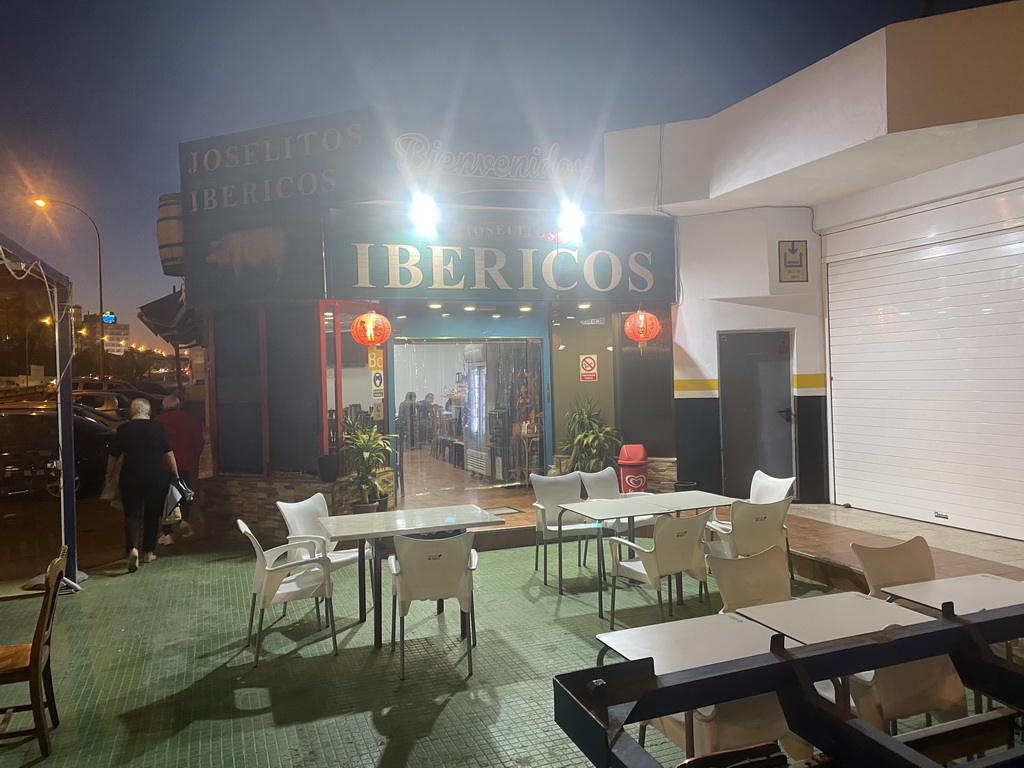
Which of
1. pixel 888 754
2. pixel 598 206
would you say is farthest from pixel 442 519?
pixel 598 206

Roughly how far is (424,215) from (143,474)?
442 centimetres

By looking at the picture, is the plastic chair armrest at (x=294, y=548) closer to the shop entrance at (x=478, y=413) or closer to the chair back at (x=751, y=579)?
the chair back at (x=751, y=579)

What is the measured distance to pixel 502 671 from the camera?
4.23 m

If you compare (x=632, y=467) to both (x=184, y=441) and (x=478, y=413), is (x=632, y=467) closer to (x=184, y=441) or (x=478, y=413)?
(x=478, y=413)

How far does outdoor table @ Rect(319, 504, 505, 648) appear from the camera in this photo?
4730 mm

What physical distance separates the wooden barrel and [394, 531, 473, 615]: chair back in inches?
239

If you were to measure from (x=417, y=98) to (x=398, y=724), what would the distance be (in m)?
10.6

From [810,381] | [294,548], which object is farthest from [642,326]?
[294,548]

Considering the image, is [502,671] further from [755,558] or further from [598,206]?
[598,206]

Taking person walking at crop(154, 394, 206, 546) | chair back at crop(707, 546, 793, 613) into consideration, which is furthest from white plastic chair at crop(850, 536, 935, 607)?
person walking at crop(154, 394, 206, 546)

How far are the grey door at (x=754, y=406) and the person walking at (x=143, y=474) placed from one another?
696 cm

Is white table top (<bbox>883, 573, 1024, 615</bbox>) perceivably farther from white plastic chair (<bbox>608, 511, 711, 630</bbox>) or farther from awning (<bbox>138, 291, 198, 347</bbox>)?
awning (<bbox>138, 291, 198, 347</bbox>)

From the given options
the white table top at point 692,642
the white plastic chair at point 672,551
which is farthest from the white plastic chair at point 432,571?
the white table top at point 692,642

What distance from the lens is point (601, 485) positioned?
6.64 meters
